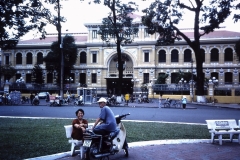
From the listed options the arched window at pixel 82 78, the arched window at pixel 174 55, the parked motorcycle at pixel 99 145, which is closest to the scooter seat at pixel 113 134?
the parked motorcycle at pixel 99 145

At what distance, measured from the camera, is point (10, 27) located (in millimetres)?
11188

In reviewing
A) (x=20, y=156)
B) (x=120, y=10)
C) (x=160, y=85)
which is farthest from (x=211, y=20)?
(x=20, y=156)

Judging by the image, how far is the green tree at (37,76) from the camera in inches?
1883

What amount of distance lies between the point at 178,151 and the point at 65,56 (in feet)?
132

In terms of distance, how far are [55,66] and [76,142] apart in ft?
130

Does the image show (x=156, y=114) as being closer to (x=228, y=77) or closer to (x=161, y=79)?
(x=161, y=79)

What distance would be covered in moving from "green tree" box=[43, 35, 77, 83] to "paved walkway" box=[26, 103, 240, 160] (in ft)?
121

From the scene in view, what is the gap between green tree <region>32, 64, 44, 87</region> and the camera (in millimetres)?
47819

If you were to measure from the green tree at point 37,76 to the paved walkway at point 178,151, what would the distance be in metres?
42.9

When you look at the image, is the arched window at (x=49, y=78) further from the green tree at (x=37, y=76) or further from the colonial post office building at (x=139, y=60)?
the green tree at (x=37, y=76)

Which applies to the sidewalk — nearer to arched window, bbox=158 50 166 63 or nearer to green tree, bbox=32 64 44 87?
arched window, bbox=158 50 166 63

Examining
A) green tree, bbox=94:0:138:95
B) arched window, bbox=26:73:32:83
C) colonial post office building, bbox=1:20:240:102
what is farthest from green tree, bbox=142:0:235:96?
arched window, bbox=26:73:32:83

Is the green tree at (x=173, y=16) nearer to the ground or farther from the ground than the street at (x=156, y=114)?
farther from the ground

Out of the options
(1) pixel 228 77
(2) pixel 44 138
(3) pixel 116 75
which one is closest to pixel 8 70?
(3) pixel 116 75
